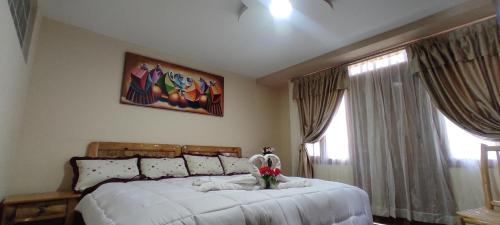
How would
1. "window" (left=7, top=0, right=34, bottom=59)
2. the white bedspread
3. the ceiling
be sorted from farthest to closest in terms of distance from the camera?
1. the ceiling
2. "window" (left=7, top=0, right=34, bottom=59)
3. the white bedspread

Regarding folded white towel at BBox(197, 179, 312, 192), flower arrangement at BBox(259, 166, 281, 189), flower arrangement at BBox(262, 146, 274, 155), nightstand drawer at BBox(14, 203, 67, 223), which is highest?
flower arrangement at BBox(262, 146, 274, 155)

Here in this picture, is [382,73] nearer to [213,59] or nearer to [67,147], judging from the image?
[213,59]

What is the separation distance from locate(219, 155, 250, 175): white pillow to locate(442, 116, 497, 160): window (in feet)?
7.64

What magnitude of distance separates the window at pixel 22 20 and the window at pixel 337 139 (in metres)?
3.49

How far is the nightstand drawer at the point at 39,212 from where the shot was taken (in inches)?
73.4

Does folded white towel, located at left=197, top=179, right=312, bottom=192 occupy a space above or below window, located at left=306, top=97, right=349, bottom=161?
below

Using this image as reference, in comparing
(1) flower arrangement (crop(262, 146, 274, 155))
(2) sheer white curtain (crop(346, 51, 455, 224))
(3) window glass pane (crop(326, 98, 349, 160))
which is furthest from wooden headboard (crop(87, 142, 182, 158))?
(2) sheer white curtain (crop(346, 51, 455, 224))

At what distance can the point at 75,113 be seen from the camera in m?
2.57

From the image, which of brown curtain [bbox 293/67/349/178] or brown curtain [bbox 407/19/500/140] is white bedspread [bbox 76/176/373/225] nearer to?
brown curtain [bbox 407/19/500/140]

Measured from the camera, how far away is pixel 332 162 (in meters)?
3.51

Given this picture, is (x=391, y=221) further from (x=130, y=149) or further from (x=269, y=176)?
(x=130, y=149)

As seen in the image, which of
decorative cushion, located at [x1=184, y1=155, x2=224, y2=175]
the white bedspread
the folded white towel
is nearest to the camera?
the white bedspread

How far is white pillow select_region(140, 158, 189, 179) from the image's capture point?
2.55m

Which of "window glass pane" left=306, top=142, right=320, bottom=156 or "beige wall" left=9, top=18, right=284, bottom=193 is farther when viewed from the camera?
"window glass pane" left=306, top=142, right=320, bottom=156
